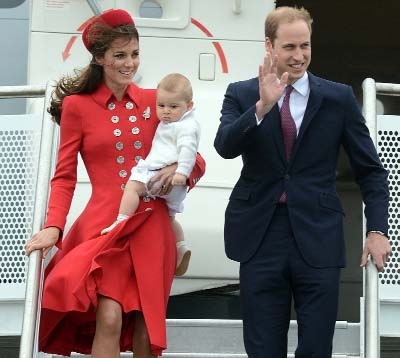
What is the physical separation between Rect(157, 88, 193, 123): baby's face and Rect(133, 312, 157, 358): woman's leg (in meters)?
0.66

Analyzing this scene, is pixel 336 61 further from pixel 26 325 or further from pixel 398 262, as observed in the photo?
pixel 26 325

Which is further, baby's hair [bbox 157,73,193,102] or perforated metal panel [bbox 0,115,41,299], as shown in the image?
perforated metal panel [bbox 0,115,41,299]

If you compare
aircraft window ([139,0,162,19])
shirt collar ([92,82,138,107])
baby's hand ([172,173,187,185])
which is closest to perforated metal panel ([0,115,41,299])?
shirt collar ([92,82,138,107])

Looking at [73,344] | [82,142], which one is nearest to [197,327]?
[73,344]

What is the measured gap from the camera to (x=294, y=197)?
3.72 meters

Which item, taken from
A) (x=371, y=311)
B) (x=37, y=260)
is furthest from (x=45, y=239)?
(x=371, y=311)

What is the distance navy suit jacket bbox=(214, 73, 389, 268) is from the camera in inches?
147

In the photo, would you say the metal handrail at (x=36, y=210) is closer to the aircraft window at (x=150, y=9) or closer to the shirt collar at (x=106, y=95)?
the shirt collar at (x=106, y=95)

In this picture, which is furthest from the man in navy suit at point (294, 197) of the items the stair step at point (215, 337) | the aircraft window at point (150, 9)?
the aircraft window at point (150, 9)

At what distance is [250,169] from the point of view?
381cm

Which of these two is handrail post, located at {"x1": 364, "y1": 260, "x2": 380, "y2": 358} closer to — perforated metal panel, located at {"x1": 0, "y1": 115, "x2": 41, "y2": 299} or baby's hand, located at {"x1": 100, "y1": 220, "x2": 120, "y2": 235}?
baby's hand, located at {"x1": 100, "y1": 220, "x2": 120, "y2": 235}

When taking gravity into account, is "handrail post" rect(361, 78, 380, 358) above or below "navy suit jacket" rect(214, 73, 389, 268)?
below

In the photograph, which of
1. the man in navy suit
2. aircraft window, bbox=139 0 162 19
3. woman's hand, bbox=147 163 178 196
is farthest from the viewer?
aircraft window, bbox=139 0 162 19

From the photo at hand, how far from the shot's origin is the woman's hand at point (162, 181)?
3.90 meters
